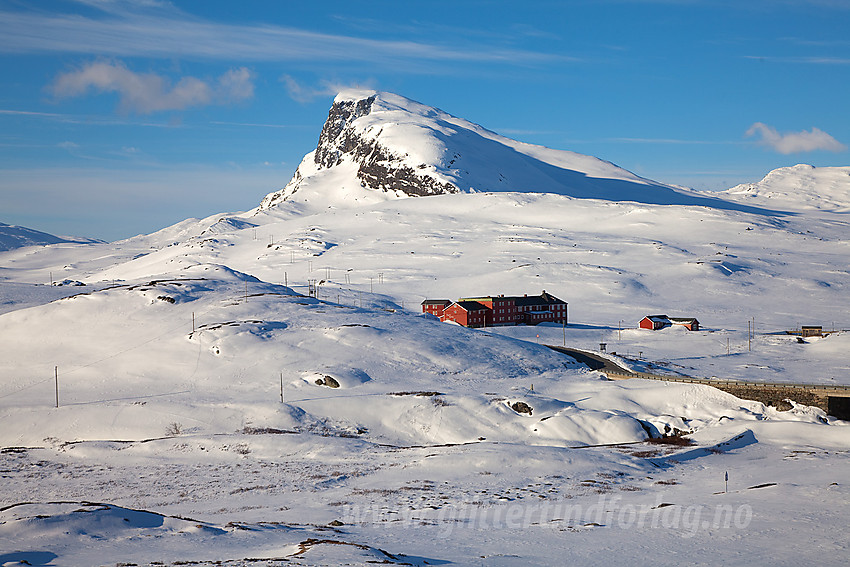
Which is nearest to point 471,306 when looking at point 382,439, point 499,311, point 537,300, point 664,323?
point 499,311

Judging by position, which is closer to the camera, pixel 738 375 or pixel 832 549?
pixel 832 549

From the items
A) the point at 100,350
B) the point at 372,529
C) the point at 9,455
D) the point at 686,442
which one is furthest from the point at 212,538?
the point at 100,350

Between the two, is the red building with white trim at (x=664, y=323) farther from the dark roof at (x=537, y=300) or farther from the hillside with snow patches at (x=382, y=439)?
the dark roof at (x=537, y=300)

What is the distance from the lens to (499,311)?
119 meters

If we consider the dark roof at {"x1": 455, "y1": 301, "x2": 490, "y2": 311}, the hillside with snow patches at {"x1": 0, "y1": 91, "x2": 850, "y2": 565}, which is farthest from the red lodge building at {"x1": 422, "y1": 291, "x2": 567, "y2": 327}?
the hillside with snow patches at {"x1": 0, "y1": 91, "x2": 850, "y2": 565}

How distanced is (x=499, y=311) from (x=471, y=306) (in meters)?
4.78

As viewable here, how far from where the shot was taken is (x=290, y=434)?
63469mm

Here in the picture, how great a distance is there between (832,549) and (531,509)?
48.8 ft

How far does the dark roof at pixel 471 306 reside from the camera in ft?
Result: 383

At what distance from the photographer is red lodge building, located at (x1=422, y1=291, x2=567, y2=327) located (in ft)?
384

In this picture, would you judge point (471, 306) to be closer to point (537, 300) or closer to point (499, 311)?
point (499, 311)

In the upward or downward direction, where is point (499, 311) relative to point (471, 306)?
downward

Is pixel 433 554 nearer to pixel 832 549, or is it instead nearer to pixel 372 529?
pixel 372 529

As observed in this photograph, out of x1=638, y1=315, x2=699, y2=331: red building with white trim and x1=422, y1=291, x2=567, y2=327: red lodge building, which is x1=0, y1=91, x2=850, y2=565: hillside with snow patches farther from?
x1=422, y1=291, x2=567, y2=327: red lodge building
